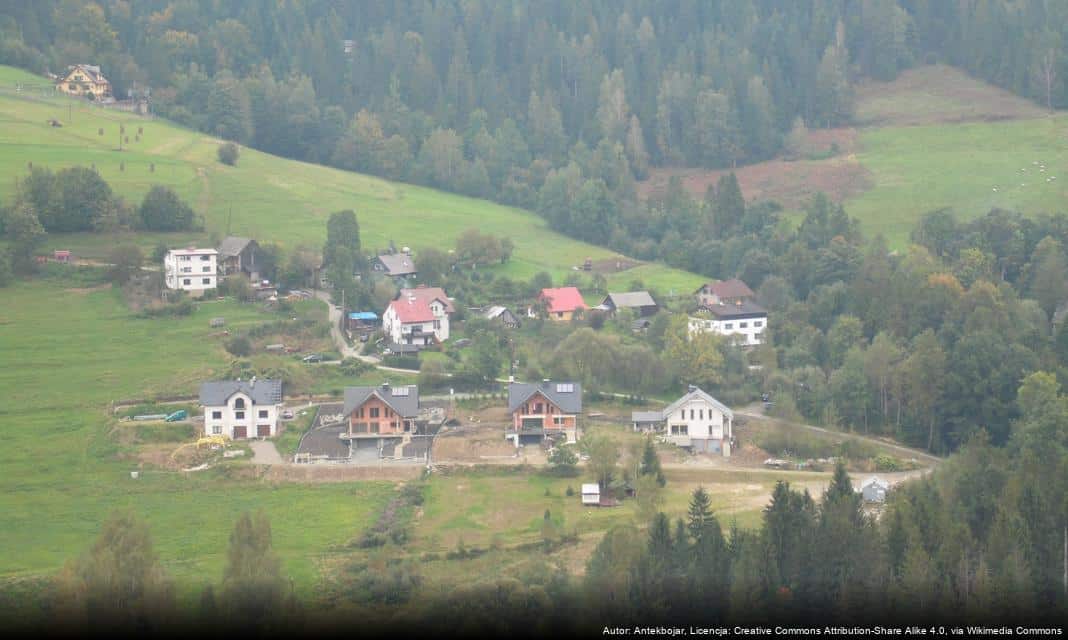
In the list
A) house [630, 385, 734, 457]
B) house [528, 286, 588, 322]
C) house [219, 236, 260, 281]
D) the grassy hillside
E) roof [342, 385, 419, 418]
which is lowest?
house [630, 385, 734, 457]

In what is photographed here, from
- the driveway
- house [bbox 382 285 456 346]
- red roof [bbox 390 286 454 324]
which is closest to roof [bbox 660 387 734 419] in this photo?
house [bbox 382 285 456 346]

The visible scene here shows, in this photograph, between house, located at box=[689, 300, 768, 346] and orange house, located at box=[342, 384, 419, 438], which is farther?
house, located at box=[689, 300, 768, 346]

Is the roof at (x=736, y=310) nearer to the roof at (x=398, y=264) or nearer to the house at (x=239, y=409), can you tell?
the roof at (x=398, y=264)

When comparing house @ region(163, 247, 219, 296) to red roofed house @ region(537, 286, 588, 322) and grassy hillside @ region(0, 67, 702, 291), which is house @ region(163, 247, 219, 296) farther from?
red roofed house @ region(537, 286, 588, 322)

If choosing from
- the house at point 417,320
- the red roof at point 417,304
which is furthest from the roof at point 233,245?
the house at point 417,320

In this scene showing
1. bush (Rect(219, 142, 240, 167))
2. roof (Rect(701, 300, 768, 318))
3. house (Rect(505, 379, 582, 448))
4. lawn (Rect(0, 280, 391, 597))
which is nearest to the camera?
lawn (Rect(0, 280, 391, 597))

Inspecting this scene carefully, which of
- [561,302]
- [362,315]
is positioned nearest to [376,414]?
[362,315]
